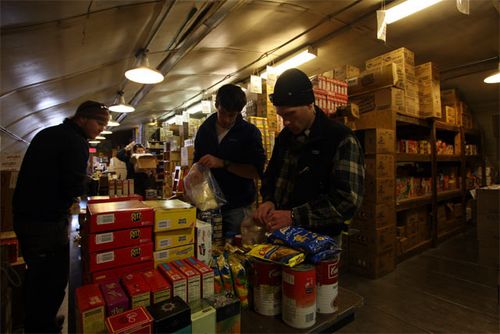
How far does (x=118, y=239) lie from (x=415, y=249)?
4.07m

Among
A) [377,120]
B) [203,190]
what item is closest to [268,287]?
[203,190]

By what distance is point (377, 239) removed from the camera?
2.98m

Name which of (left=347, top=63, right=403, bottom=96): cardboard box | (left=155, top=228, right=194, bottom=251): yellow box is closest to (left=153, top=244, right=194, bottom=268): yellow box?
(left=155, top=228, right=194, bottom=251): yellow box

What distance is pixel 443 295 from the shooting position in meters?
2.65

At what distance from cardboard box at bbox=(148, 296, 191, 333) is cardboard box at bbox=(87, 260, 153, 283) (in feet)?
0.86

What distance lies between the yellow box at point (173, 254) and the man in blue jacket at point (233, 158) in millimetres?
556

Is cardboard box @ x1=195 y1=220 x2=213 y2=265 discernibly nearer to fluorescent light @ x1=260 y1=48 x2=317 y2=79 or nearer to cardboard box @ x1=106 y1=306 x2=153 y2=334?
cardboard box @ x1=106 y1=306 x2=153 y2=334

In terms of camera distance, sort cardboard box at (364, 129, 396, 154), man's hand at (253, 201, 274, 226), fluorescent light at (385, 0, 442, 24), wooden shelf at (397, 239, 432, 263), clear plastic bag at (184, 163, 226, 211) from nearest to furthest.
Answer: man's hand at (253, 201, 274, 226), clear plastic bag at (184, 163, 226, 211), fluorescent light at (385, 0, 442, 24), cardboard box at (364, 129, 396, 154), wooden shelf at (397, 239, 432, 263)

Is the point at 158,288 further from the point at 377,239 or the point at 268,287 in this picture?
the point at 377,239

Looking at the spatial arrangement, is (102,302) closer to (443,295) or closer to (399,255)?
(443,295)

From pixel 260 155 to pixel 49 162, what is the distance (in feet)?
4.48

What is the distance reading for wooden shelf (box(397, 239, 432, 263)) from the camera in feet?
11.5

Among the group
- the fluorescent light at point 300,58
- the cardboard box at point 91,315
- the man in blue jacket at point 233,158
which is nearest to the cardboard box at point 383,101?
the fluorescent light at point 300,58

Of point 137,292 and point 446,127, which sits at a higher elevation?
point 446,127
